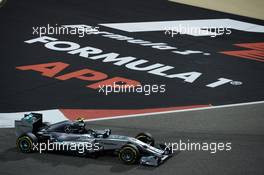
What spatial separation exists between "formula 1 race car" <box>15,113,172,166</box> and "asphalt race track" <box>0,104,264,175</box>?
13 cm

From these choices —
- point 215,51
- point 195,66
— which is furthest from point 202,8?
point 195,66

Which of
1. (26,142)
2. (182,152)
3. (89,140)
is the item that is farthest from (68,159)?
(182,152)

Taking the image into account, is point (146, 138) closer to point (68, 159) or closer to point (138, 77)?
point (68, 159)

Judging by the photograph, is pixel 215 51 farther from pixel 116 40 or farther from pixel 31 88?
pixel 31 88

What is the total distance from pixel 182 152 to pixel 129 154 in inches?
43.2

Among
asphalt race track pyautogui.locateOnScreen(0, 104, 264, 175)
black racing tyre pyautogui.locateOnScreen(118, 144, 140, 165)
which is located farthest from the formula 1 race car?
asphalt race track pyautogui.locateOnScreen(0, 104, 264, 175)

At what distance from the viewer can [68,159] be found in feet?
35.1

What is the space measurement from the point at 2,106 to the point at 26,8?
7.61 metres

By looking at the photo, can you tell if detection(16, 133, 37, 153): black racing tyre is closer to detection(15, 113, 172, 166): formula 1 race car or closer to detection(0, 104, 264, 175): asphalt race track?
detection(15, 113, 172, 166): formula 1 race car

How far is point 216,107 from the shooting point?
13.4 metres

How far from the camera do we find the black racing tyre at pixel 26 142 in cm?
1087

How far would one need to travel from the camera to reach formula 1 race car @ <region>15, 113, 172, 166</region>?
409 inches

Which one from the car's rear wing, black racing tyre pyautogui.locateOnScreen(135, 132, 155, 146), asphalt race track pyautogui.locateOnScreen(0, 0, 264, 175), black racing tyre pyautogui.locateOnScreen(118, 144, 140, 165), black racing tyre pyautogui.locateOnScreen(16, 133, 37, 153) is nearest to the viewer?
black racing tyre pyautogui.locateOnScreen(118, 144, 140, 165)

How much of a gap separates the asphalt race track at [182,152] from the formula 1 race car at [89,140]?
0.43 ft
